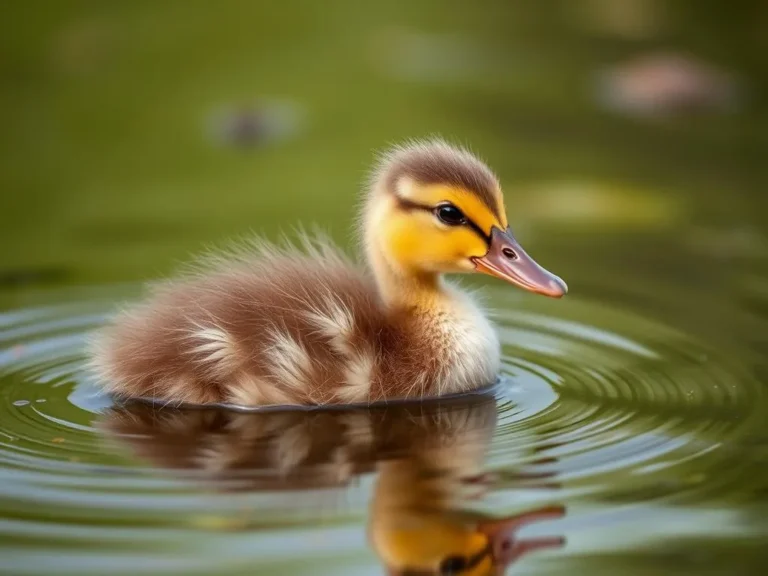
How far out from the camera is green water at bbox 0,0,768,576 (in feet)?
10.6

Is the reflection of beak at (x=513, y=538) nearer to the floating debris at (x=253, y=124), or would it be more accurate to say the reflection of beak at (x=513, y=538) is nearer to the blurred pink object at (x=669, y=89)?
the floating debris at (x=253, y=124)

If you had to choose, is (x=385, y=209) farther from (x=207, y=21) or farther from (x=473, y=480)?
(x=207, y=21)

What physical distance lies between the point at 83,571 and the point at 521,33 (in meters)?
7.08

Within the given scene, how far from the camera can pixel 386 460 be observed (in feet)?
12.0

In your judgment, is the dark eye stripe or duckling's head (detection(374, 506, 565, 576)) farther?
the dark eye stripe

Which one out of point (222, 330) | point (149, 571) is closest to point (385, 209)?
point (222, 330)

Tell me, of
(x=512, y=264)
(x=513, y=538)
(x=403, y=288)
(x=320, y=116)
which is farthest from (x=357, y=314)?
(x=320, y=116)

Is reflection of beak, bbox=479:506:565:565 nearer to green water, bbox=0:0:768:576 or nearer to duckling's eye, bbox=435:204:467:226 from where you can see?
green water, bbox=0:0:768:576

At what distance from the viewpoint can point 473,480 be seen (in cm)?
348

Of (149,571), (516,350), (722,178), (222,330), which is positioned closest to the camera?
(149,571)

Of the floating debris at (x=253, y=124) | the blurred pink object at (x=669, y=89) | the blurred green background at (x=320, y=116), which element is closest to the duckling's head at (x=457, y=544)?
the blurred green background at (x=320, y=116)

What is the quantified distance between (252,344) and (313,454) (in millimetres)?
478

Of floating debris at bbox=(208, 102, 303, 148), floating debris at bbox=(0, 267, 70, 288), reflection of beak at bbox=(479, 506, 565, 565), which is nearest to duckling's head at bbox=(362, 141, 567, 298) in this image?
reflection of beak at bbox=(479, 506, 565, 565)

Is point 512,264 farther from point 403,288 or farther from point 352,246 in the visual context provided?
point 352,246
